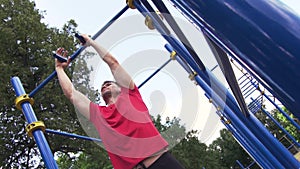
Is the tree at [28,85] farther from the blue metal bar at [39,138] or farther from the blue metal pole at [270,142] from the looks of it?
the blue metal pole at [270,142]

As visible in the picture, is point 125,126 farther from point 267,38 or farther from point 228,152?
point 228,152

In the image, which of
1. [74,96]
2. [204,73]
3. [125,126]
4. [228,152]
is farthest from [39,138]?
[228,152]

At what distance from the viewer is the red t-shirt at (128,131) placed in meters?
1.53

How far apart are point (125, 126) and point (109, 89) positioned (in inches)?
11.8

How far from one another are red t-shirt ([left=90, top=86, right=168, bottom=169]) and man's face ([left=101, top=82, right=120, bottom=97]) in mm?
67

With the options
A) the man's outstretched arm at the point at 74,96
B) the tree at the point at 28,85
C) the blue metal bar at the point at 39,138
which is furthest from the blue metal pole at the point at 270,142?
the tree at the point at 28,85

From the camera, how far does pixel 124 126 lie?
1.61 meters

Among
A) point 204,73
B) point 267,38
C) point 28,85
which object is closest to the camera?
point 267,38

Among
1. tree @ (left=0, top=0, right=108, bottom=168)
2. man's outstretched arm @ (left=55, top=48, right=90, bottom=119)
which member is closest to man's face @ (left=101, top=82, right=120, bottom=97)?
man's outstretched arm @ (left=55, top=48, right=90, bottom=119)

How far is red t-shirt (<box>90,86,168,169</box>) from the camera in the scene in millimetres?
1534

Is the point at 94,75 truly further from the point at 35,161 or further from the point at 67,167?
the point at 67,167

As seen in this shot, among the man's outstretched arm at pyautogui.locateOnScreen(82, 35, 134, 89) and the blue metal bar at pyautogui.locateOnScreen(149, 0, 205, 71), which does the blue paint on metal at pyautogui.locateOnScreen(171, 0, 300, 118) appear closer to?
the blue metal bar at pyautogui.locateOnScreen(149, 0, 205, 71)

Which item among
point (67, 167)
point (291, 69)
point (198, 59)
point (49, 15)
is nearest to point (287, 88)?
point (291, 69)

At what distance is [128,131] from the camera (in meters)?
1.57
